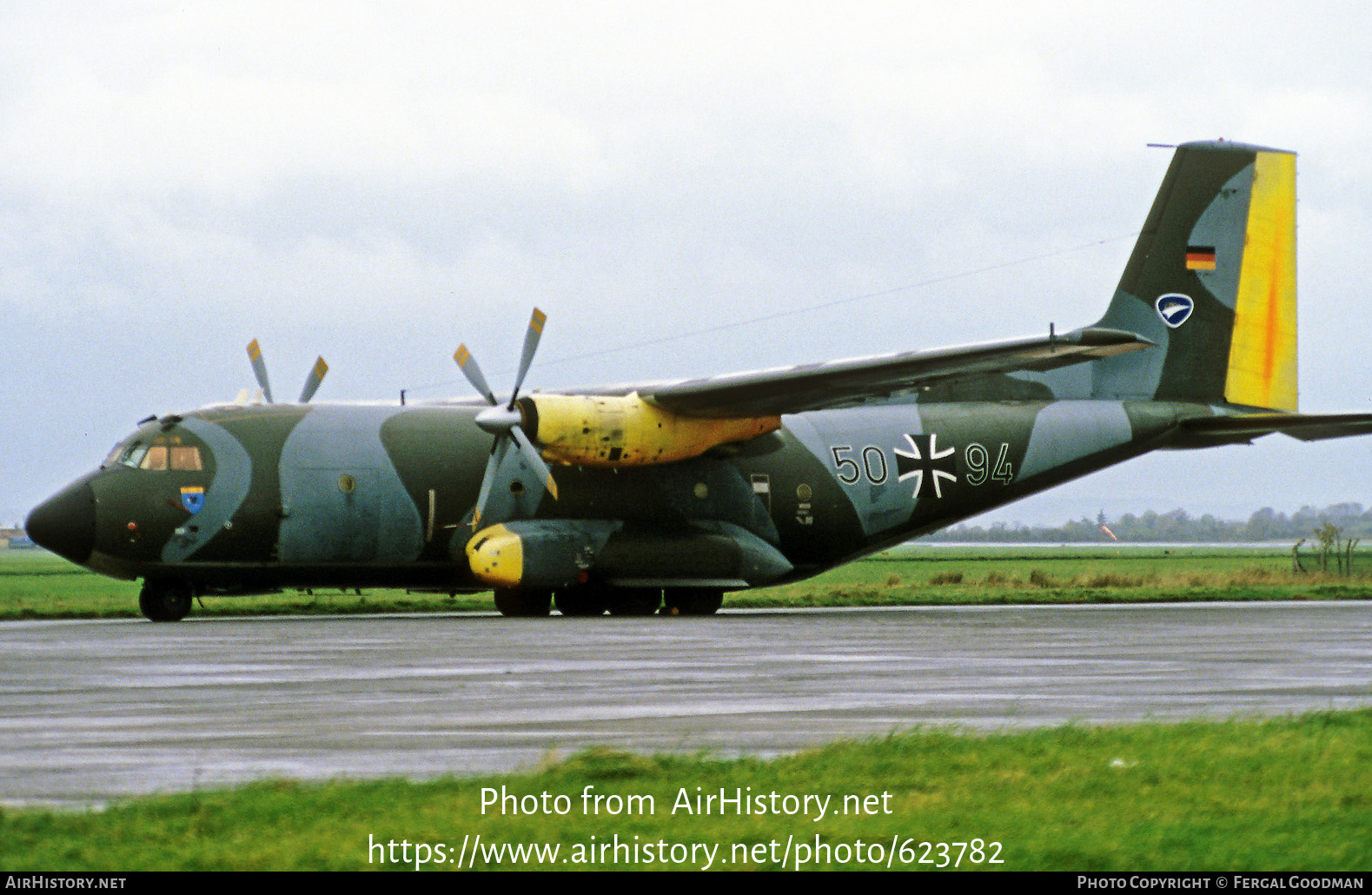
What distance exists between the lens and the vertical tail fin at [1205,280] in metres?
34.1

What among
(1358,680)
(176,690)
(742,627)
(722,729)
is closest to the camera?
(722,729)

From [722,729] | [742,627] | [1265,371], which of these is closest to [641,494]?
[742,627]

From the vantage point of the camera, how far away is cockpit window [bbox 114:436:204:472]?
27141 millimetres

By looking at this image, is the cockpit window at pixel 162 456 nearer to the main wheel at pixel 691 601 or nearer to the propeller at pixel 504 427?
the propeller at pixel 504 427

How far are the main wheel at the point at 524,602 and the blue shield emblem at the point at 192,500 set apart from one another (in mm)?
5808

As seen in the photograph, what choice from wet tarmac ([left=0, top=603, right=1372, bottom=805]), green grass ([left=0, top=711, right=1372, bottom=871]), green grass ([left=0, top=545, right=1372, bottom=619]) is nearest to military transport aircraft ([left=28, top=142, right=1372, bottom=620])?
wet tarmac ([left=0, top=603, right=1372, bottom=805])

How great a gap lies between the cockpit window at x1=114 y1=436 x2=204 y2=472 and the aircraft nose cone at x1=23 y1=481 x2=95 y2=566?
0.89 metres

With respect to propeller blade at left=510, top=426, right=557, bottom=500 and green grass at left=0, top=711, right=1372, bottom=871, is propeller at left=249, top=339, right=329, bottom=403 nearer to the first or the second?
propeller blade at left=510, top=426, right=557, bottom=500

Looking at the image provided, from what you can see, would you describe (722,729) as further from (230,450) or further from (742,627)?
(230,450)

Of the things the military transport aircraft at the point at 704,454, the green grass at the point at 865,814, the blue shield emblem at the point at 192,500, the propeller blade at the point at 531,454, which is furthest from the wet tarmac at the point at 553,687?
the propeller blade at the point at 531,454

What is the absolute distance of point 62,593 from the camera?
42.4m

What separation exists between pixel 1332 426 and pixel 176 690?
24.2 metres

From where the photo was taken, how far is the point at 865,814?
27.8ft

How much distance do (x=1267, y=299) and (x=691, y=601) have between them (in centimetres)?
1441
